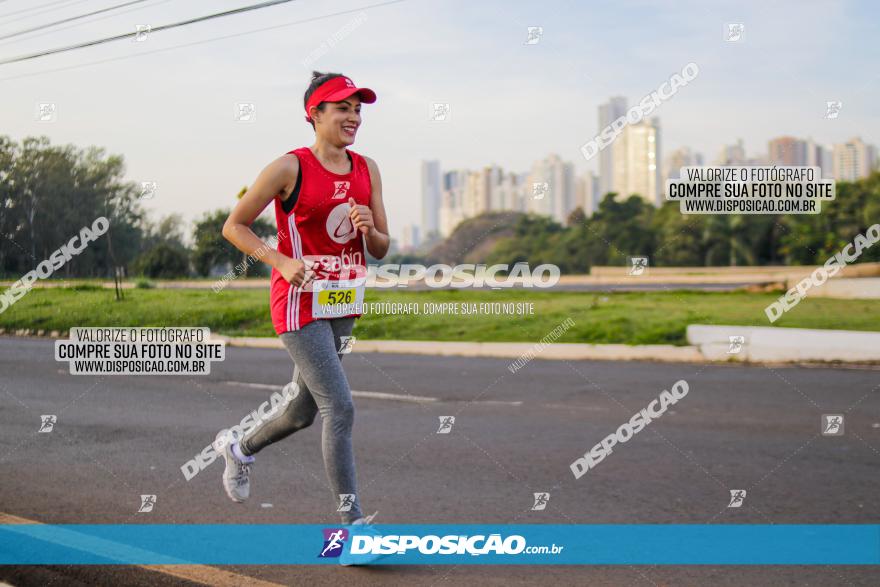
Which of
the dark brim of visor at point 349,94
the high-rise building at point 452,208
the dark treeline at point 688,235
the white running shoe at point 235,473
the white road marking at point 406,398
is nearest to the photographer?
the dark brim of visor at point 349,94

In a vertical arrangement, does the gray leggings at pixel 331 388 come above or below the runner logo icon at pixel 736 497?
above

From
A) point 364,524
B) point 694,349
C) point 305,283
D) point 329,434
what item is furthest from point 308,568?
point 694,349

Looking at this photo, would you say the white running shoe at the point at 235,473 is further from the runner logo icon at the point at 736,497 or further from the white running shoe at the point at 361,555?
the runner logo icon at the point at 736,497

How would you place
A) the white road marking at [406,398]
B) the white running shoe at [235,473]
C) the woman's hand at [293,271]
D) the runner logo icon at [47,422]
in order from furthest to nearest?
the white road marking at [406,398], the runner logo icon at [47,422], the white running shoe at [235,473], the woman's hand at [293,271]

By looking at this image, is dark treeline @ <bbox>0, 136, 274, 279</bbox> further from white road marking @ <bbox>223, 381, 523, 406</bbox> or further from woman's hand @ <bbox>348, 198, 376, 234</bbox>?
woman's hand @ <bbox>348, 198, 376, 234</bbox>

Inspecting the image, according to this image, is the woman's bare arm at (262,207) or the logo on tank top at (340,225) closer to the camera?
the woman's bare arm at (262,207)

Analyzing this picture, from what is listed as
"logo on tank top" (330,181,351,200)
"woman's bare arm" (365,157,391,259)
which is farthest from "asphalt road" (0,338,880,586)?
"logo on tank top" (330,181,351,200)

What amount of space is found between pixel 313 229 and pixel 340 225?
115 mm

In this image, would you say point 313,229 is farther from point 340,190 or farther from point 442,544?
point 442,544

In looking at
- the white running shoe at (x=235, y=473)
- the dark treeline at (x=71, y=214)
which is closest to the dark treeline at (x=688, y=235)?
the dark treeline at (x=71, y=214)

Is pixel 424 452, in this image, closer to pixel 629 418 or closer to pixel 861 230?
pixel 629 418

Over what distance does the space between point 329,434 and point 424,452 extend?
2.50m

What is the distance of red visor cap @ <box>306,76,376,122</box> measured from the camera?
12.4 feet

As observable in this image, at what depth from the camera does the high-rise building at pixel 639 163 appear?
137 feet
